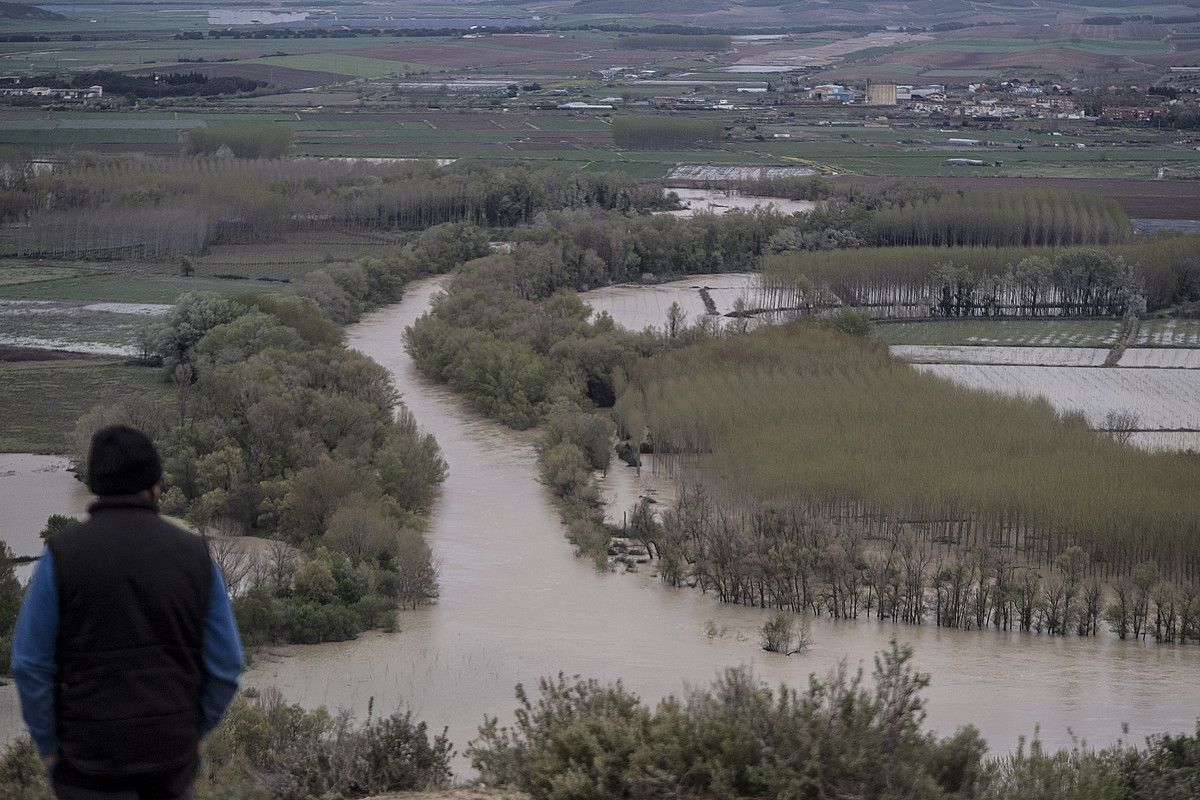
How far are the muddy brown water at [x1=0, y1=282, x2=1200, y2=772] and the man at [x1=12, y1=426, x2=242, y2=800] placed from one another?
980 cm

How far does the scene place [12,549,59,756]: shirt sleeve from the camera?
5688 millimetres

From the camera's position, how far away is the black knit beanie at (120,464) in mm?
5781

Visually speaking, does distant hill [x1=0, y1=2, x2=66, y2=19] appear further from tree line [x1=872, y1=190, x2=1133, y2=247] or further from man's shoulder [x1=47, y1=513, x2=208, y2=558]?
man's shoulder [x1=47, y1=513, x2=208, y2=558]

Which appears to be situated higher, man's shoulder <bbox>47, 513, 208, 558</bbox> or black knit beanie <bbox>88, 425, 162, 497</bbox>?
black knit beanie <bbox>88, 425, 162, 497</bbox>

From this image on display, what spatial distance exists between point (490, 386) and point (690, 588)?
1380 cm

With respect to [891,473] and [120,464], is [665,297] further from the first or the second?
[120,464]

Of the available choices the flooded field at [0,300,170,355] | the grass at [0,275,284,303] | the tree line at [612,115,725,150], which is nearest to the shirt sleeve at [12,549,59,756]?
the flooded field at [0,300,170,355]

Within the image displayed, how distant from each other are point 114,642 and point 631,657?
14002 mm

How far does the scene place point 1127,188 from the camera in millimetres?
70875

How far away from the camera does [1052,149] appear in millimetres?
88562

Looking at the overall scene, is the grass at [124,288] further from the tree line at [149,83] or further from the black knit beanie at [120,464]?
the tree line at [149,83]

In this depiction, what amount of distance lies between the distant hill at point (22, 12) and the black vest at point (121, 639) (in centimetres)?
17401

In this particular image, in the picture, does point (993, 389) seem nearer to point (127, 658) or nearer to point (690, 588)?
point (690, 588)

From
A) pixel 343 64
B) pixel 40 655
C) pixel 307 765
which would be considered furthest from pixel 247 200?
pixel 343 64
